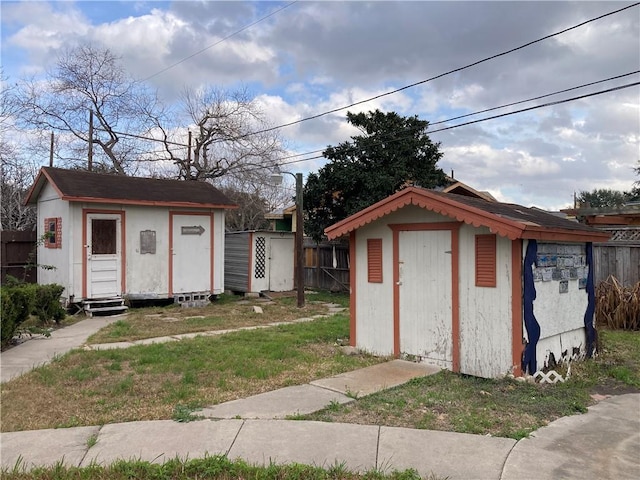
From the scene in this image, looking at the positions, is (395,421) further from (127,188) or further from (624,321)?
(127,188)

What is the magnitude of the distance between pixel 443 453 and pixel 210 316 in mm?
8530

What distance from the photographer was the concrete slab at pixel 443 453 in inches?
136

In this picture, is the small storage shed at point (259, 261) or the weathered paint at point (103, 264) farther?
the small storage shed at point (259, 261)

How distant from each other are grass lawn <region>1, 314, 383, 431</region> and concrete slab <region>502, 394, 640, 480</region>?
2.69 metres

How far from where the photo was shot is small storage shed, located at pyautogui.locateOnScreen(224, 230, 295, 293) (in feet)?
50.9

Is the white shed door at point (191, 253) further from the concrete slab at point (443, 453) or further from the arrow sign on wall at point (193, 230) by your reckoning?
the concrete slab at point (443, 453)

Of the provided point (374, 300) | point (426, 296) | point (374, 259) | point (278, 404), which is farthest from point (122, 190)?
point (278, 404)

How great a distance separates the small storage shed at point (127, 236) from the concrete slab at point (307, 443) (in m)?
9.08

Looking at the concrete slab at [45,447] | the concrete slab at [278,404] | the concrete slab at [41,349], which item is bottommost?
the concrete slab at [45,447]

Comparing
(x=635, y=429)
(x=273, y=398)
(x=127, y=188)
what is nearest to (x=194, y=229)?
(x=127, y=188)

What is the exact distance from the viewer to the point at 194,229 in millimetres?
13680

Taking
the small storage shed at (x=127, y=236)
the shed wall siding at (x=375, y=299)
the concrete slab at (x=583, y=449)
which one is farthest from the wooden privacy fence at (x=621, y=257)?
the small storage shed at (x=127, y=236)

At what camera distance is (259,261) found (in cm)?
1562

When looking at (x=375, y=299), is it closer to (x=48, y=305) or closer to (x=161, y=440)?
(x=161, y=440)
